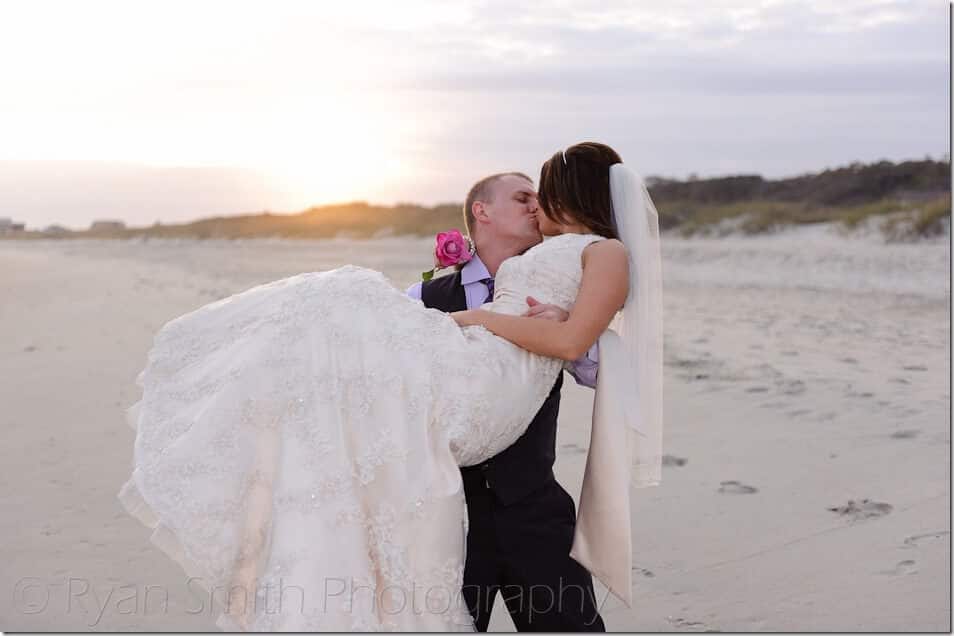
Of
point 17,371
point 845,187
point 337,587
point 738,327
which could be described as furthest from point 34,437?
point 845,187

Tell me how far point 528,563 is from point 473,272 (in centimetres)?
106

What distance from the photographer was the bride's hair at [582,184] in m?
3.49

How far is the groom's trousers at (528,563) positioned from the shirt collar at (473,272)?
753 millimetres

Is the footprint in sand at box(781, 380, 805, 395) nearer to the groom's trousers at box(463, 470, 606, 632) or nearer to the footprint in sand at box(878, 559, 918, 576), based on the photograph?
the footprint in sand at box(878, 559, 918, 576)

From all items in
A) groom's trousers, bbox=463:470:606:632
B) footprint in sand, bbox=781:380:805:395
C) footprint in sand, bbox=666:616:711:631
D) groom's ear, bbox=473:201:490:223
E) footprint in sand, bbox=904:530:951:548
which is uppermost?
groom's ear, bbox=473:201:490:223

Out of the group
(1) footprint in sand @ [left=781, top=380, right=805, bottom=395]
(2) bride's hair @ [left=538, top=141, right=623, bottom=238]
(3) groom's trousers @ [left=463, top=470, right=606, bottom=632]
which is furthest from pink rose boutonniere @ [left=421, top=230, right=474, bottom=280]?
(1) footprint in sand @ [left=781, top=380, right=805, bottom=395]

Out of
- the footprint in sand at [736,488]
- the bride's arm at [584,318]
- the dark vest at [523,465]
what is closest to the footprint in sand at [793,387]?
the footprint in sand at [736,488]

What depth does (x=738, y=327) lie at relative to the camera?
1170 cm

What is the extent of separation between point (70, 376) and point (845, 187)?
2440 cm

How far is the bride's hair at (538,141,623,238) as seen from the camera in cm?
349

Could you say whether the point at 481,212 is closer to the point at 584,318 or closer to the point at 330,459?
the point at 584,318

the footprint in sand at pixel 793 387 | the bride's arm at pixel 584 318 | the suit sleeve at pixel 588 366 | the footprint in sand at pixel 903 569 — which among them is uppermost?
the bride's arm at pixel 584 318

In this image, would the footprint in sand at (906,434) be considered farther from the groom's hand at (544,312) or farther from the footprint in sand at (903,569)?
the groom's hand at (544,312)

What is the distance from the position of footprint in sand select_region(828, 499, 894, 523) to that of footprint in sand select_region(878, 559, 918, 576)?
1.99 feet
